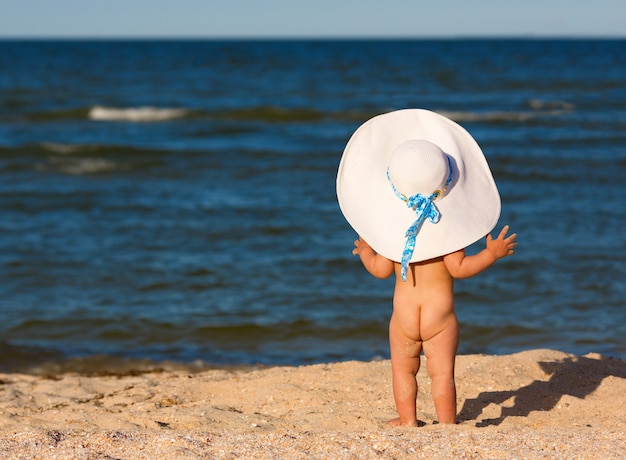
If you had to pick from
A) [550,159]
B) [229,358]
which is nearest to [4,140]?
[550,159]

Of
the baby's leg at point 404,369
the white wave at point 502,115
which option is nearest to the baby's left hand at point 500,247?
the baby's leg at point 404,369

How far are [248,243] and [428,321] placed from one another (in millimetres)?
5560

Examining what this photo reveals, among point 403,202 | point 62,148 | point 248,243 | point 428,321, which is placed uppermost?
point 403,202

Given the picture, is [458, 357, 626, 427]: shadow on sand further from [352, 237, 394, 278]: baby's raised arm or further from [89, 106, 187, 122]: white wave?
[89, 106, 187, 122]: white wave

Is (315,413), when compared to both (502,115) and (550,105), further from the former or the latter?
(550,105)

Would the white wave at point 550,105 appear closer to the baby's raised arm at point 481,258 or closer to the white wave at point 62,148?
the white wave at point 62,148

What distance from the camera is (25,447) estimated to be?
10.4 feet

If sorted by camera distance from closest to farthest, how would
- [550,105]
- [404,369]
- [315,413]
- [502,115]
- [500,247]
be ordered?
[500,247] → [404,369] → [315,413] → [502,115] → [550,105]

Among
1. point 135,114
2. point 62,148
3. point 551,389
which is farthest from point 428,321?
point 135,114

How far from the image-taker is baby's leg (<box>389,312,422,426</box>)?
3.60 m

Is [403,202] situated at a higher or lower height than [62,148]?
higher

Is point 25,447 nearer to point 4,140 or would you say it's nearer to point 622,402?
point 622,402

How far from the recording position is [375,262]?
11.8ft

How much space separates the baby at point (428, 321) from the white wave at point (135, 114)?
17739mm
